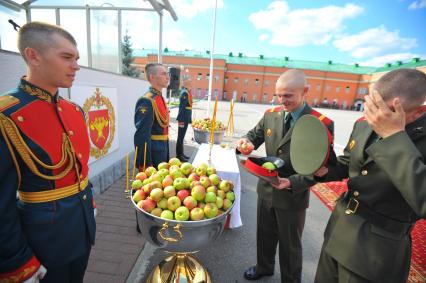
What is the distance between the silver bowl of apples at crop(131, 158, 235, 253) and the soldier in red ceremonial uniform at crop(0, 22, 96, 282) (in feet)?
1.48

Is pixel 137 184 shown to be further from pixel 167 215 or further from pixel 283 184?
pixel 283 184

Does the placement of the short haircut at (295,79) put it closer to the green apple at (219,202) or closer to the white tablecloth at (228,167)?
the green apple at (219,202)

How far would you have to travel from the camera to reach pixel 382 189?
1.31 metres

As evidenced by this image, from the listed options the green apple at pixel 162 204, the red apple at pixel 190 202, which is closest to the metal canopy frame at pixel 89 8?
the green apple at pixel 162 204

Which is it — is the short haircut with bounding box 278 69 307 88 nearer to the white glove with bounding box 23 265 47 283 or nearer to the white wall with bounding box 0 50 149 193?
the white glove with bounding box 23 265 47 283

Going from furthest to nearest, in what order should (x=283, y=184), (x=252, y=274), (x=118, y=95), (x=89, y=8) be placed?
(x=89, y=8) < (x=118, y=95) < (x=252, y=274) < (x=283, y=184)

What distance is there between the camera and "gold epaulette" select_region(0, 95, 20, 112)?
1186 millimetres

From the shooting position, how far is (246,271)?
2.62 meters

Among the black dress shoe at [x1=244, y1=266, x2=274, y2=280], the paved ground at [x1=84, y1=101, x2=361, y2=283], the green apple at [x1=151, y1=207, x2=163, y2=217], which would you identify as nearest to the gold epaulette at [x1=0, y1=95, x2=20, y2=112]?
the green apple at [x1=151, y1=207, x2=163, y2=217]

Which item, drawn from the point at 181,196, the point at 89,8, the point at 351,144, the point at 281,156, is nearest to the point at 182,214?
the point at 181,196

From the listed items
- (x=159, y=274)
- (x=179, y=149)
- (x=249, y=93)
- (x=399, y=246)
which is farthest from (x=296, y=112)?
(x=249, y=93)

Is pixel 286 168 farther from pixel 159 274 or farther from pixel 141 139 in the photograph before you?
pixel 141 139

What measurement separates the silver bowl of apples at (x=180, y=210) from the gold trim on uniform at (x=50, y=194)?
1.29 ft

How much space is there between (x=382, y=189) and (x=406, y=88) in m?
0.60
